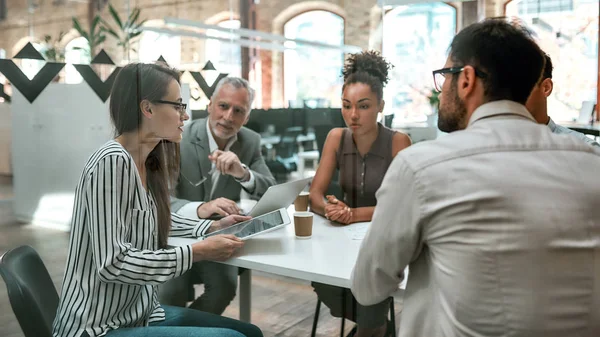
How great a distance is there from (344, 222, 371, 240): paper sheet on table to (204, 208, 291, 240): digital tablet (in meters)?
0.20

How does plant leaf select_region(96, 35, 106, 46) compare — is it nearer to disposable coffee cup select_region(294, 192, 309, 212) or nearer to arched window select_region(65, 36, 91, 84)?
arched window select_region(65, 36, 91, 84)

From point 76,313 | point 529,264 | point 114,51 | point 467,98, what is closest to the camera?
point 529,264

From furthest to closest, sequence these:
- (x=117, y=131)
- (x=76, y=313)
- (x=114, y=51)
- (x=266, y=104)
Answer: (x=266, y=104) → (x=114, y=51) → (x=117, y=131) → (x=76, y=313)

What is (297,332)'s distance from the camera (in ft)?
6.59

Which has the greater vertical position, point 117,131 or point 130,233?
point 117,131

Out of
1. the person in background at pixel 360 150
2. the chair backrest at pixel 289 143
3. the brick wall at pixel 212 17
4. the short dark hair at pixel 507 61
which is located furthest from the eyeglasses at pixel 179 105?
the short dark hair at pixel 507 61

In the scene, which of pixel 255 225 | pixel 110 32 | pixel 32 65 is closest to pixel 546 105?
pixel 255 225

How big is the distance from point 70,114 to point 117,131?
527 millimetres

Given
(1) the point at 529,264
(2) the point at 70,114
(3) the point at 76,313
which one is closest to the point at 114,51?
(2) the point at 70,114

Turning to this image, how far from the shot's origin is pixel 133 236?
149 centimetres

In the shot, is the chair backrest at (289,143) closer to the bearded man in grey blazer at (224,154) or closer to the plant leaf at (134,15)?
the bearded man in grey blazer at (224,154)

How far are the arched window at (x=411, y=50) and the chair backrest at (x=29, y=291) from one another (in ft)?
3.74

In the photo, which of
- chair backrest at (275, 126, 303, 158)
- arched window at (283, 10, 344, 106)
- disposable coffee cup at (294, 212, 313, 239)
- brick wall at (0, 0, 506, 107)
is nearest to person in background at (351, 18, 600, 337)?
brick wall at (0, 0, 506, 107)

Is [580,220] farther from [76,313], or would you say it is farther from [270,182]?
[270,182]
